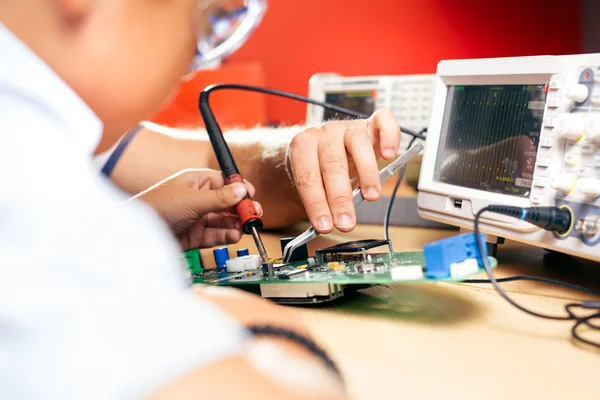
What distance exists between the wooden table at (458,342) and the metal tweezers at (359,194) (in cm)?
11

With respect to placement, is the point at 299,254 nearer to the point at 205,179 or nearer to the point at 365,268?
the point at 365,268

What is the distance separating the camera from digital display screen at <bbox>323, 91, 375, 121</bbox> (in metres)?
1.54

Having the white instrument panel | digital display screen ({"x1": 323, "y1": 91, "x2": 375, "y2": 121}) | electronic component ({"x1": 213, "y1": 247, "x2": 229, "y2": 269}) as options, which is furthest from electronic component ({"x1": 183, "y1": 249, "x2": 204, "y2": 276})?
digital display screen ({"x1": 323, "y1": 91, "x2": 375, "y2": 121})

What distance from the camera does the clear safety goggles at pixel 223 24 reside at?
518 mm

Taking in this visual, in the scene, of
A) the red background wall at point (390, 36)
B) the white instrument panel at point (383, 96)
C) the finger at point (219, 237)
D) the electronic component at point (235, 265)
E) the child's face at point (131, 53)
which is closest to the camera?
the child's face at point (131, 53)

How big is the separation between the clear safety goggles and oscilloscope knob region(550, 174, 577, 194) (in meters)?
0.37

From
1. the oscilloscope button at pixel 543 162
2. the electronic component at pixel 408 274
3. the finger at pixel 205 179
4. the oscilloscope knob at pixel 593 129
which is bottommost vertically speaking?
the electronic component at pixel 408 274

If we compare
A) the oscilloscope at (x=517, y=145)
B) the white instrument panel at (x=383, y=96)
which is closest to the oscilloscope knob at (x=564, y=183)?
the oscilloscope at (x=517, y=145)

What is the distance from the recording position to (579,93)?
2.18 feet

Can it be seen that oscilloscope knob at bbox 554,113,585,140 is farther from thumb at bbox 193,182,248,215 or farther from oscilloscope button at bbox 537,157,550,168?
thumb at bbox 193,182,248,215

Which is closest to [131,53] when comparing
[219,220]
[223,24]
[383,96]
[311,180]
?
[223,24]

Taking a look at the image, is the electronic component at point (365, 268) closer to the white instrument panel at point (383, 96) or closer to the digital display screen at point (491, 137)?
the digital display screen at point (491, 137)

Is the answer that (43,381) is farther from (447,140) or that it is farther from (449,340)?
(447,140)

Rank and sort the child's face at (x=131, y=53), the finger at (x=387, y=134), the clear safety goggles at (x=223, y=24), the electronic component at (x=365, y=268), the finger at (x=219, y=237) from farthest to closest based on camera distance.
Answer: the finger at (x=219, y=237)
the finger at (x=387, y=134)
the electronic component at (x=365, y=268)
the clear safety goggles at (x=223, y=24)
the child's face at (x=131, y=53)
